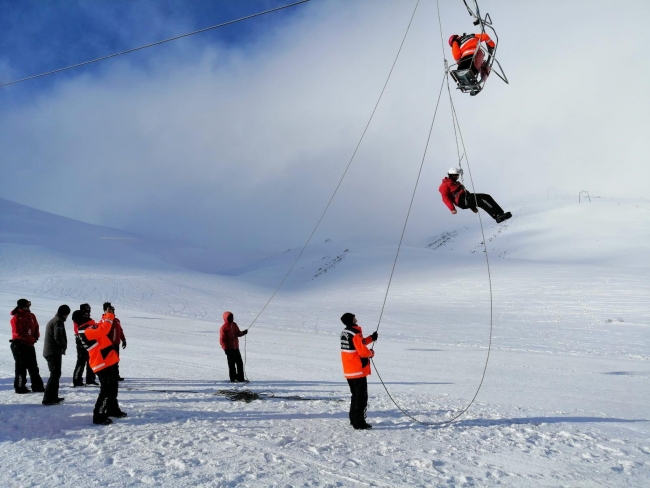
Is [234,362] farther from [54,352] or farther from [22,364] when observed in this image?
[22,364]

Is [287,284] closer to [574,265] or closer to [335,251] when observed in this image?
[335,251]

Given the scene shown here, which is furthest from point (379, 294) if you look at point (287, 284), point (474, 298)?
point (287, 284)

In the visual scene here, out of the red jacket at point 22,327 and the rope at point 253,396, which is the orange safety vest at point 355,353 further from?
the red jacket at point 22,327

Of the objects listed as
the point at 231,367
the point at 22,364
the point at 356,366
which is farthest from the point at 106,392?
the point at 231,367

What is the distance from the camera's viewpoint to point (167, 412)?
9.02 metres

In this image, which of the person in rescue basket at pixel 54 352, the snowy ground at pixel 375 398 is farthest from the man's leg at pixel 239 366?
the person in rescue basket at pixel 54 352

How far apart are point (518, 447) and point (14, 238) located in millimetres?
71978

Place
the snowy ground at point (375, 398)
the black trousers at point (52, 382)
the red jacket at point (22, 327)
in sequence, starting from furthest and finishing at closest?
the red jacket at point (22, 327) → the black trousers at point (52, 382) → the snowy ground at point (375, 398)

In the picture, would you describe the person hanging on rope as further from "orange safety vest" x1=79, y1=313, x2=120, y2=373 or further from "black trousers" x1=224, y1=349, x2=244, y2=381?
"black trousers" x1=224, y1=349, x2=244, y2=381

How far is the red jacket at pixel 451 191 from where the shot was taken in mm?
8656

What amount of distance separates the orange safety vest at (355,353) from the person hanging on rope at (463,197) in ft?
9.76

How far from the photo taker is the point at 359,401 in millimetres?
8445

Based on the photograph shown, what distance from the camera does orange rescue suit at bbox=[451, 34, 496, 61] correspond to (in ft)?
26.4

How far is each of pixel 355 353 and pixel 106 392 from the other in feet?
14.4
